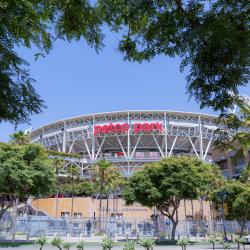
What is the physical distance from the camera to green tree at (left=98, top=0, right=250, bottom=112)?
3.89 m

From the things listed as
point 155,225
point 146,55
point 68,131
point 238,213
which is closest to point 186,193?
point 155,225

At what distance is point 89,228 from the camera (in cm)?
4809

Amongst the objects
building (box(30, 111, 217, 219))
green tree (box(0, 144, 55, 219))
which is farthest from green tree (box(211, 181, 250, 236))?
building (box(30, 111, 217, 219))

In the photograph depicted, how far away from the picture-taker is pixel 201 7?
4.15 m

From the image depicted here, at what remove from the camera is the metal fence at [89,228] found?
4391 centimetres

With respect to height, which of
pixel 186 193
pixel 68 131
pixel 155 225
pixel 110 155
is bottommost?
pixel 155 225

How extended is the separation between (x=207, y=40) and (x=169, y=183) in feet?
134

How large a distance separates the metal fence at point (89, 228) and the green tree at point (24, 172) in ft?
17.0

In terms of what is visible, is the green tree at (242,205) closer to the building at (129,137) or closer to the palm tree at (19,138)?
the palm tree at (19,138)

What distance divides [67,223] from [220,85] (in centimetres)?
4495

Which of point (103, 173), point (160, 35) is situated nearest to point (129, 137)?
point (103, 173)

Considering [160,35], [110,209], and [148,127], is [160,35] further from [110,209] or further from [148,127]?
[148,127]

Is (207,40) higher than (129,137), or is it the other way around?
(129,137)

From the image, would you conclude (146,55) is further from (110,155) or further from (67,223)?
(110,155)
